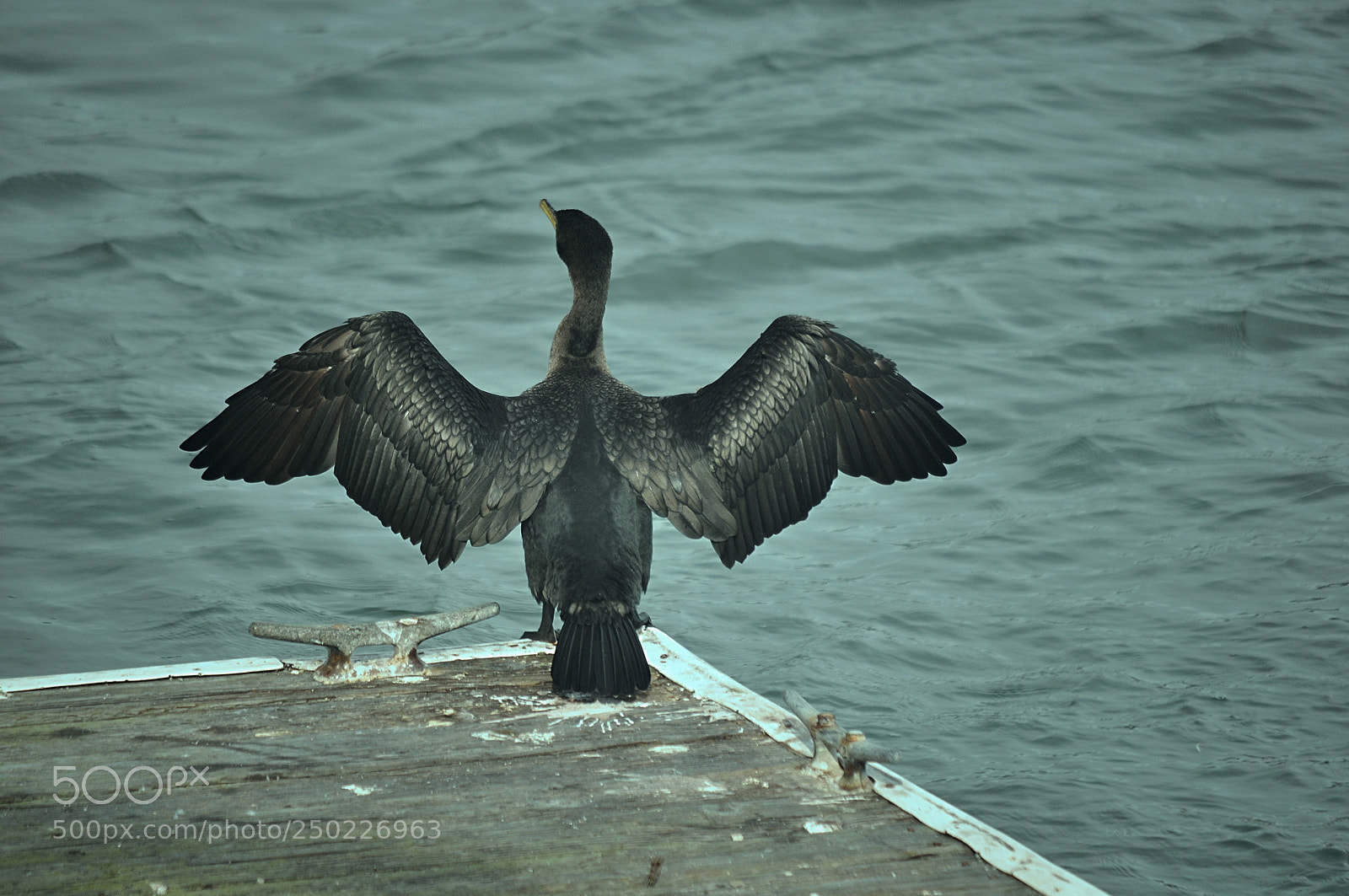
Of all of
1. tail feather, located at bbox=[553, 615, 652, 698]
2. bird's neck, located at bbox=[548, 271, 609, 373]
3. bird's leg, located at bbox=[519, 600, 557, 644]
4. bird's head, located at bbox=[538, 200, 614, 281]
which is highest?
bird's head, located at bbox=[538, 200, 614, 281]

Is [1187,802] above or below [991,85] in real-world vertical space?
below

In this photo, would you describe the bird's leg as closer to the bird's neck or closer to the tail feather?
the tail feather

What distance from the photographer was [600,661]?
427cm

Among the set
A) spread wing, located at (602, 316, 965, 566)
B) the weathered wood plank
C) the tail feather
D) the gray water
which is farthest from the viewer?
the gray water

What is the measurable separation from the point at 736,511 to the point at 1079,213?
30.0ft

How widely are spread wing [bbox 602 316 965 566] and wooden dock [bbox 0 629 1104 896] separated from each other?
0.86 metres

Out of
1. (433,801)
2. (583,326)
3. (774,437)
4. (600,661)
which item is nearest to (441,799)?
(433,801)

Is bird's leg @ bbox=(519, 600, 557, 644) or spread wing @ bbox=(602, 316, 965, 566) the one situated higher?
spread wing @ bbox=(602, 316, 965, 566)

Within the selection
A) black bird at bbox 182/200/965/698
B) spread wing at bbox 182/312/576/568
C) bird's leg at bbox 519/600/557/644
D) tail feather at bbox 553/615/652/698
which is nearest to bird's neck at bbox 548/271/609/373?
black bird at bbox 182/200/965/698

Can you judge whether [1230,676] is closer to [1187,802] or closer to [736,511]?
[1187,802]

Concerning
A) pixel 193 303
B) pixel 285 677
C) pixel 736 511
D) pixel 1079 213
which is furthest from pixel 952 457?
pixel 1079 213

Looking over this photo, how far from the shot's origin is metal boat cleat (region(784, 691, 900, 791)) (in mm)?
3637

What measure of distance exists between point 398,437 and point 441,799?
1.71 meters

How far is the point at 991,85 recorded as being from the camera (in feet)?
51.8
